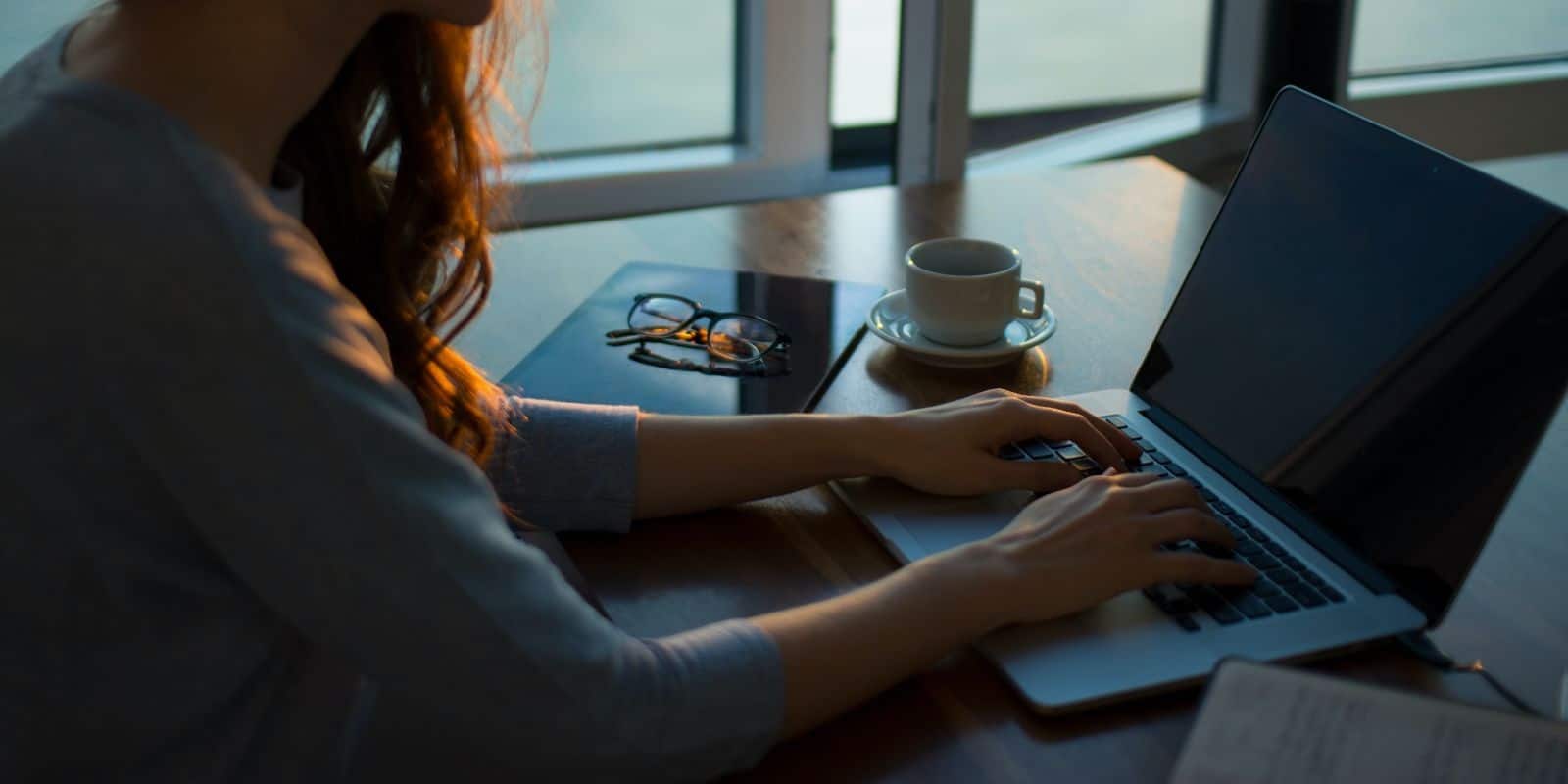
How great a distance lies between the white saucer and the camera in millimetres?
1098

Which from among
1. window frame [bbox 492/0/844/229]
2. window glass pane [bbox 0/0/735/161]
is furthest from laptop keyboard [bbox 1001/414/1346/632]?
window glass pane [bbox 0/0/735/161]

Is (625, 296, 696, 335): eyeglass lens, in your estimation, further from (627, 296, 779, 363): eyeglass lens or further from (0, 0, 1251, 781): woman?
(0, 0, 1251, 781): woman

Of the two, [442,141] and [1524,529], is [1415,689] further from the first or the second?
[442,141]

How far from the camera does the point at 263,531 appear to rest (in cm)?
59

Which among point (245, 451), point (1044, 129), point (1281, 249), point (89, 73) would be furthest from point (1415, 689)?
point (1044, 129)

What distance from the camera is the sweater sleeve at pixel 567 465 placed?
2.94 feet

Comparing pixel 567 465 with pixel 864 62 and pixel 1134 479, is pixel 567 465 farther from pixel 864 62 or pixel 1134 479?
pixel 864 62

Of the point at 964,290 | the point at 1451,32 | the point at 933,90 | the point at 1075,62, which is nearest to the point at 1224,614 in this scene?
the point at 964,290

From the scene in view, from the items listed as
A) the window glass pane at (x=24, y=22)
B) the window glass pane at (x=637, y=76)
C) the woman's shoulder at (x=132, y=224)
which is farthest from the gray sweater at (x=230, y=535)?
the window glass pane at (x=637, y=76)

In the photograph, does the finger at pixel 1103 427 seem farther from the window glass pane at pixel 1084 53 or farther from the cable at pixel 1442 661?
the window glass pane at pixel 1084 53

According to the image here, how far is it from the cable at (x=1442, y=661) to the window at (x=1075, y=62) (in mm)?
2231

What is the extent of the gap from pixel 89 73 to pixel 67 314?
0.40 ft

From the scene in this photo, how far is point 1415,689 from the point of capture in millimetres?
716

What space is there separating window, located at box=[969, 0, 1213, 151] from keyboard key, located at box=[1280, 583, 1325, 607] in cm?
219
